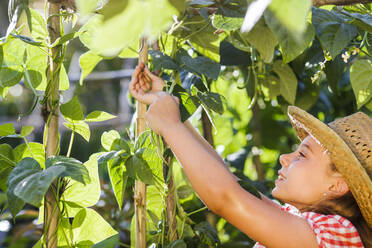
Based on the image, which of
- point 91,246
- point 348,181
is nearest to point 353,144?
point 348,181

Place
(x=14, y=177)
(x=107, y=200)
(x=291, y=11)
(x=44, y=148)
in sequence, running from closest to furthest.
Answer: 1. (x=291, y=11)
2. (x=14, y=177)
3. (x=44, y=148)
4. (x=107, y=200)

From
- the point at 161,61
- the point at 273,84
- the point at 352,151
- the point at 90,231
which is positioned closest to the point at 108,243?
the point at 90,231

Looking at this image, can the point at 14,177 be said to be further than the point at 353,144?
No

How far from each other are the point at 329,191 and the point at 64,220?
39 cm

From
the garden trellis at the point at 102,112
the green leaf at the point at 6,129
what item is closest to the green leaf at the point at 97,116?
the garden trellis at the point at 102,112

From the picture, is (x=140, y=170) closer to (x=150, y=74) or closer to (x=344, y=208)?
(x=150, y=74)

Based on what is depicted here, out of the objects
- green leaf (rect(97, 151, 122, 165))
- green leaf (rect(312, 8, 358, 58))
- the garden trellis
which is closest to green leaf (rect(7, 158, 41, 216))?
the garden trellis

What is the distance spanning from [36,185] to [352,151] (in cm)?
44

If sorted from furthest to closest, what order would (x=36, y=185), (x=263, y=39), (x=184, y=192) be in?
1. (x=184, y=192)
2. (x=263, y=39)
3. (x=36, y=185)

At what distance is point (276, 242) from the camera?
63 cm

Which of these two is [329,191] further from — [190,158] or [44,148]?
[44,148]

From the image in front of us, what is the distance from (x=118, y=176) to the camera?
72 cm

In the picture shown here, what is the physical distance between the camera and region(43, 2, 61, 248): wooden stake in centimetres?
65

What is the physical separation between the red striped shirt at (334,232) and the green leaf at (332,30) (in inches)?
9.5
